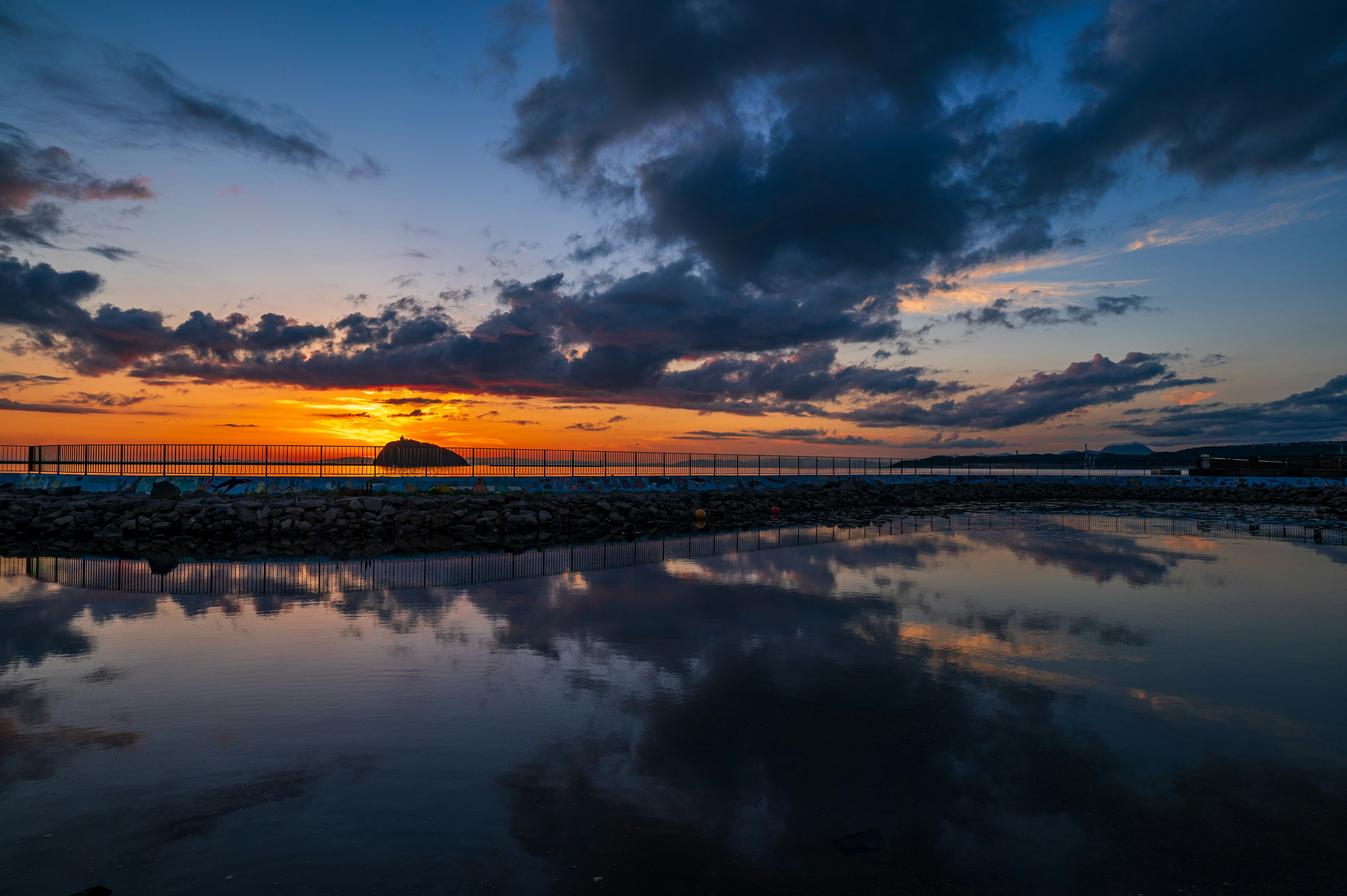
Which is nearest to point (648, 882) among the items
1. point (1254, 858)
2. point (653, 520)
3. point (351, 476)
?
point (1254, 858)

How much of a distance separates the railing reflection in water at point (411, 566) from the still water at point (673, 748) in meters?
2.18

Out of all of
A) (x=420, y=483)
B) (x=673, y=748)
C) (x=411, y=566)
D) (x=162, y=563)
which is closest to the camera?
(x=673, y=748)

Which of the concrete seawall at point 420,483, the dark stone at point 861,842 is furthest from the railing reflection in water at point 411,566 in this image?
the dark stone at point 861,842

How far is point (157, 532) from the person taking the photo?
2586cm

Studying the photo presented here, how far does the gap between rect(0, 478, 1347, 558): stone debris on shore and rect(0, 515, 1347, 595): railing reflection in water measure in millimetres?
1984

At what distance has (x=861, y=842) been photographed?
4574 millimetres

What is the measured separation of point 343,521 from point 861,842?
2640cm

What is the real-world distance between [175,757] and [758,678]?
5927 mm

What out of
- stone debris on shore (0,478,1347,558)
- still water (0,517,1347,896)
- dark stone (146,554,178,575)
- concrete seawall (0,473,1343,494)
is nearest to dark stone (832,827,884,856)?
still water (0,517,1347,896)

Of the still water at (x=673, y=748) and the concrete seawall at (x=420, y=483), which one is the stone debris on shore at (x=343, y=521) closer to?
the concrete seawall at (x=420, y=483)

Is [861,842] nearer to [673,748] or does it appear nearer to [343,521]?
[673,748]

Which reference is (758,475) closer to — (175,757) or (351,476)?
(351,476)

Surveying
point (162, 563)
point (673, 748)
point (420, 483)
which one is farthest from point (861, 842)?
point (420, 483)

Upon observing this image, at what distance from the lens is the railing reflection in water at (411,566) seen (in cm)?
1479
